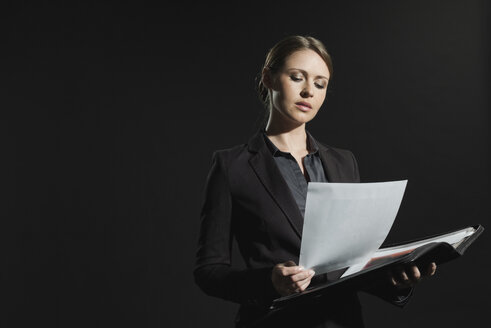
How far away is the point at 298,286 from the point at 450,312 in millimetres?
1690

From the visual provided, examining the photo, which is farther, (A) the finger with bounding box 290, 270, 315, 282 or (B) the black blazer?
(B) the black blazer

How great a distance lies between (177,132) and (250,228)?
4.42 ft

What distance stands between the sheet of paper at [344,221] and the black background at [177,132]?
4.61 ft

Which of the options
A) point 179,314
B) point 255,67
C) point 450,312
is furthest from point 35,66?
point 450,312

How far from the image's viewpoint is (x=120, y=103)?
242 centimetres

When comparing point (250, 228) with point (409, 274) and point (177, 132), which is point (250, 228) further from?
point (177, 132)

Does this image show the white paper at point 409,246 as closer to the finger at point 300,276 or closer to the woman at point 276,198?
the woman at point 276,198

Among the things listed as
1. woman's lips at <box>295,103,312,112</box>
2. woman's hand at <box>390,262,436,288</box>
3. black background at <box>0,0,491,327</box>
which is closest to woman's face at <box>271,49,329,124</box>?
woman's lips at <box>295,103,312,112</box>

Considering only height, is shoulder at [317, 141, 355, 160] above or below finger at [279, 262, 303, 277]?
above

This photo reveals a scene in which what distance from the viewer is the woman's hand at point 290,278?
853 millimetres

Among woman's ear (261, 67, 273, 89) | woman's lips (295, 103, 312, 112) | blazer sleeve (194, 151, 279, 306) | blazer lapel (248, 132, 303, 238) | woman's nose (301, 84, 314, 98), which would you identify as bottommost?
blazer sleeve (194, 151, 279, 306)

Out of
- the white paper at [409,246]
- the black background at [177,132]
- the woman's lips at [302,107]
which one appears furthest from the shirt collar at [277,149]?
the black background at [177,132]

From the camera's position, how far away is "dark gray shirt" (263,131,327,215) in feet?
3.83

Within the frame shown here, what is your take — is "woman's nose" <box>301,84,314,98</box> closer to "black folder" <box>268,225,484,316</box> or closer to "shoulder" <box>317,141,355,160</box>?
"shoulder" <box>317,141,355,160</box>
